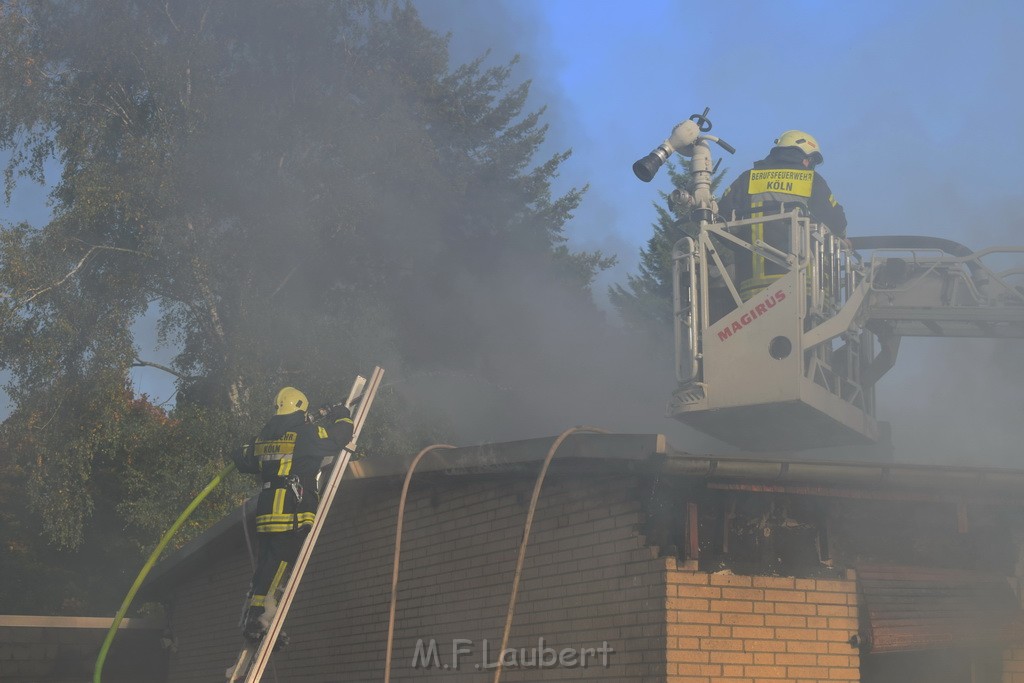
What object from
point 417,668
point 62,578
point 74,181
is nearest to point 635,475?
point 417,668


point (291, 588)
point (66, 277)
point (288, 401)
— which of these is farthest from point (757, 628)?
point (66, 277)

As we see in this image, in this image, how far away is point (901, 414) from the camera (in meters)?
11.7

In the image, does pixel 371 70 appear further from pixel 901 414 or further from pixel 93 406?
pixel 901 414

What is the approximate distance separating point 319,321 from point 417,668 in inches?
522

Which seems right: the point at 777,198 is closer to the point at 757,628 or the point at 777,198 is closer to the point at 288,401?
the point at 757,628

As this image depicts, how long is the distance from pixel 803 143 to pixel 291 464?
159 inches

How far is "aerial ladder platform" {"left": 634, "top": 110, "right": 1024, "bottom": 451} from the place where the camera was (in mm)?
7258

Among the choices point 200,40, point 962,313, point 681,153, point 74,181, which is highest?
point 200,40

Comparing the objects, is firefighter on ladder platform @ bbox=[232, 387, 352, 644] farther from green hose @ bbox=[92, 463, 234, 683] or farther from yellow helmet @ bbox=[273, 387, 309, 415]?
green hose @ bbox=[92, 463, 234, 683]

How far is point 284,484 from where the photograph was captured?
Result: 6.55 meters

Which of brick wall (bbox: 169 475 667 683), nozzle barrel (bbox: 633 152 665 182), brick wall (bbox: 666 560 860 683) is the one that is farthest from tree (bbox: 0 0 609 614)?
brick wall (bbox: 666 560 860 683)

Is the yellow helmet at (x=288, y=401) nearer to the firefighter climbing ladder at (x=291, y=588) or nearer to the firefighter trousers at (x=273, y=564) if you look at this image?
the firefighter climbing ladder at (x=291, y=588)

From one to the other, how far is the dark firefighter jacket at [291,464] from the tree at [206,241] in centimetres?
1173

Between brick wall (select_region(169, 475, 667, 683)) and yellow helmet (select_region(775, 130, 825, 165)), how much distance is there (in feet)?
9.63
